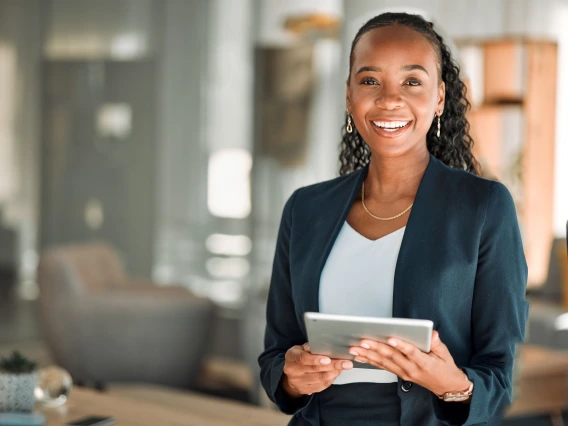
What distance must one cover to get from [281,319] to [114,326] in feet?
12.7

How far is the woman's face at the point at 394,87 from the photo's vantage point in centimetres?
168

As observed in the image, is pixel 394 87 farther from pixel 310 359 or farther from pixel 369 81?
pixel 310 359

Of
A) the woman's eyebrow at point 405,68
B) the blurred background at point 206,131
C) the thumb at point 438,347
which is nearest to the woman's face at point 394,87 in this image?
the woman's eyebrow at point 405,68

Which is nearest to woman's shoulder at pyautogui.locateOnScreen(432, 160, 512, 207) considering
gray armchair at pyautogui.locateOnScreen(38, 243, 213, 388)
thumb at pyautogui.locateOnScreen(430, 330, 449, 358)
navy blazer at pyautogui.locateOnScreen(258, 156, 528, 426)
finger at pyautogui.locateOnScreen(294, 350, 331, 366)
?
navy blazer at pyautogui.locateOnScreen(258, 156, 528, 426)

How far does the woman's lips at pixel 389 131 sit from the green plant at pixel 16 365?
154 cm

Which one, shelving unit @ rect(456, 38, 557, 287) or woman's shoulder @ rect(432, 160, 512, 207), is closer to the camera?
woman's shoulder @ rect(432, 160, 512, 207)

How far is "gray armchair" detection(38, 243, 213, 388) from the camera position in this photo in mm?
5516

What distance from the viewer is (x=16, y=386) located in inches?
107

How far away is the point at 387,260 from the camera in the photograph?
66.7 inches

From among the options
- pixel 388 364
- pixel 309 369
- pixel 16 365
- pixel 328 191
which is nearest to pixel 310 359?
pixel 309 369

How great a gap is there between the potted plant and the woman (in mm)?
1174

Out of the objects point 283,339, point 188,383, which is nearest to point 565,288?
point 188,383

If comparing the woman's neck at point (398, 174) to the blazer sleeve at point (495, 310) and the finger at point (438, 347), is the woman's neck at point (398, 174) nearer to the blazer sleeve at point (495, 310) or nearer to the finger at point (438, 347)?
the blazer sleeve at point (495, 310)

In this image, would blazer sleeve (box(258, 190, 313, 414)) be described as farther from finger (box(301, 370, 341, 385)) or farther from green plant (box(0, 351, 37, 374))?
green plant (box(0, 351, 37, 374))
